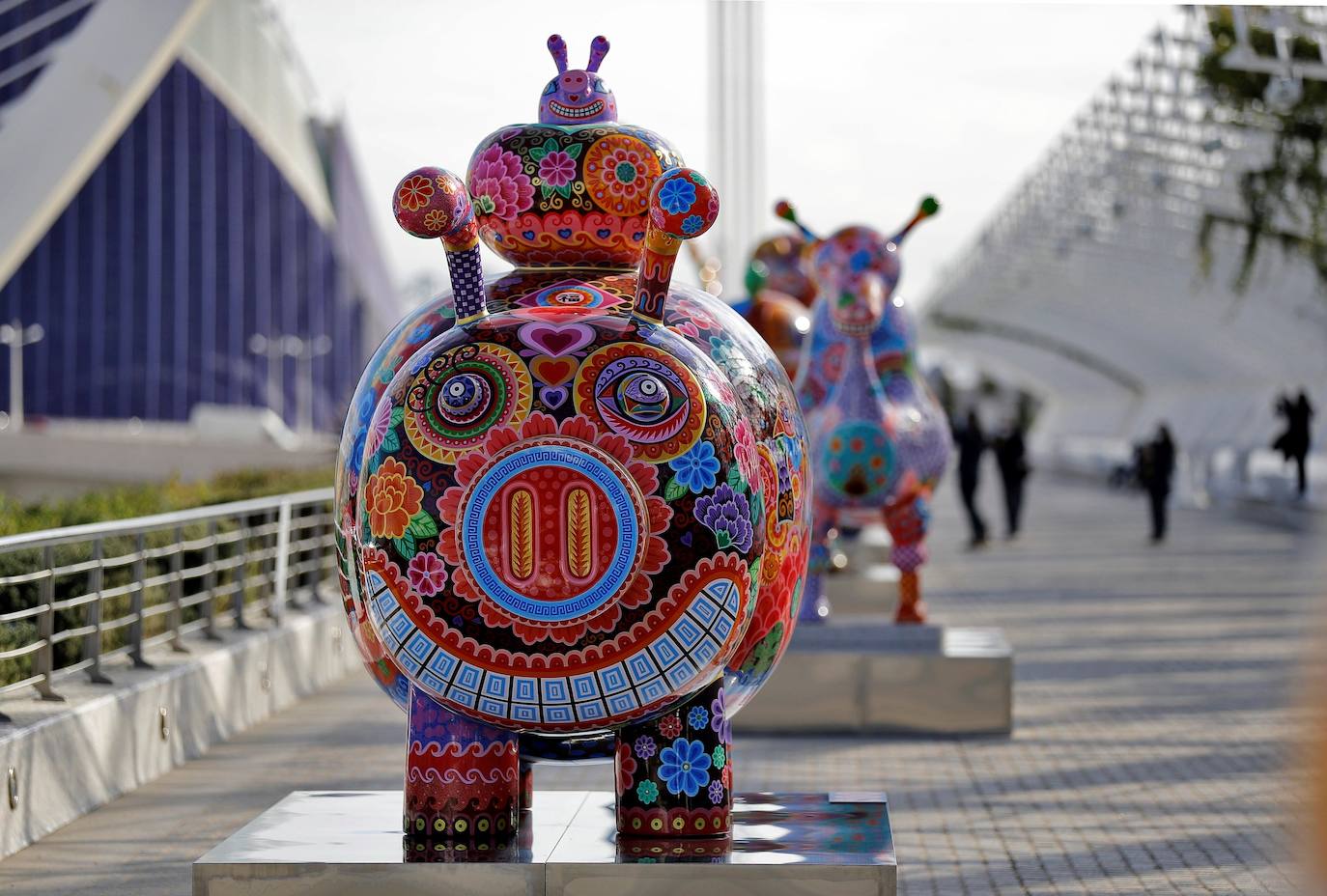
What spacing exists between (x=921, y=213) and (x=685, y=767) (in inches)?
189

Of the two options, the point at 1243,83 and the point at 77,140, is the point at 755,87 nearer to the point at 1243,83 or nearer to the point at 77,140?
the point at 77,140

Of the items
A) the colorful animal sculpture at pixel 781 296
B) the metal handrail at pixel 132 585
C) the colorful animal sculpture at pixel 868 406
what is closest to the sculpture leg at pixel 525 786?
the metal handrail at pixel 132 585

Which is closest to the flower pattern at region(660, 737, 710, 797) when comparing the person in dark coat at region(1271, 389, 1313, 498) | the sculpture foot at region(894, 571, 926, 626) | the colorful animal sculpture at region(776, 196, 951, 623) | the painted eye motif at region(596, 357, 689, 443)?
the painted eye motif at region(596, 357, 689, 443)

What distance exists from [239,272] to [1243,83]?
2138 inches

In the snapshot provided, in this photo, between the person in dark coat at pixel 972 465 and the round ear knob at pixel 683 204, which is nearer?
the round ear knob at pixel 683 204

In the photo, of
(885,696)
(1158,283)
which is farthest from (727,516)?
(1158,283)

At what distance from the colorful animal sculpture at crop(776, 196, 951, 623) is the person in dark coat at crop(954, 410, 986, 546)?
39.7 ft

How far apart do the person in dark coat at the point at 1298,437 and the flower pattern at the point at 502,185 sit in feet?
72.5

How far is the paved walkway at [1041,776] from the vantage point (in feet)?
20.5

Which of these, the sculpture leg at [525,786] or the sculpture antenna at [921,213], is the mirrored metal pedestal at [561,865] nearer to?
the sculpture leg at [525,786]

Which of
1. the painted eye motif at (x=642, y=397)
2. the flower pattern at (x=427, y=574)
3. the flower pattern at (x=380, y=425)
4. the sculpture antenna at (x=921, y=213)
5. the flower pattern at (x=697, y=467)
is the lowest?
the flower pattern at (x=427, y=574)

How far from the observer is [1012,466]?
23484 mm

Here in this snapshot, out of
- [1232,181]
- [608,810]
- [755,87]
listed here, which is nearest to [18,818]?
[608,810]

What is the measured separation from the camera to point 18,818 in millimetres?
6496
